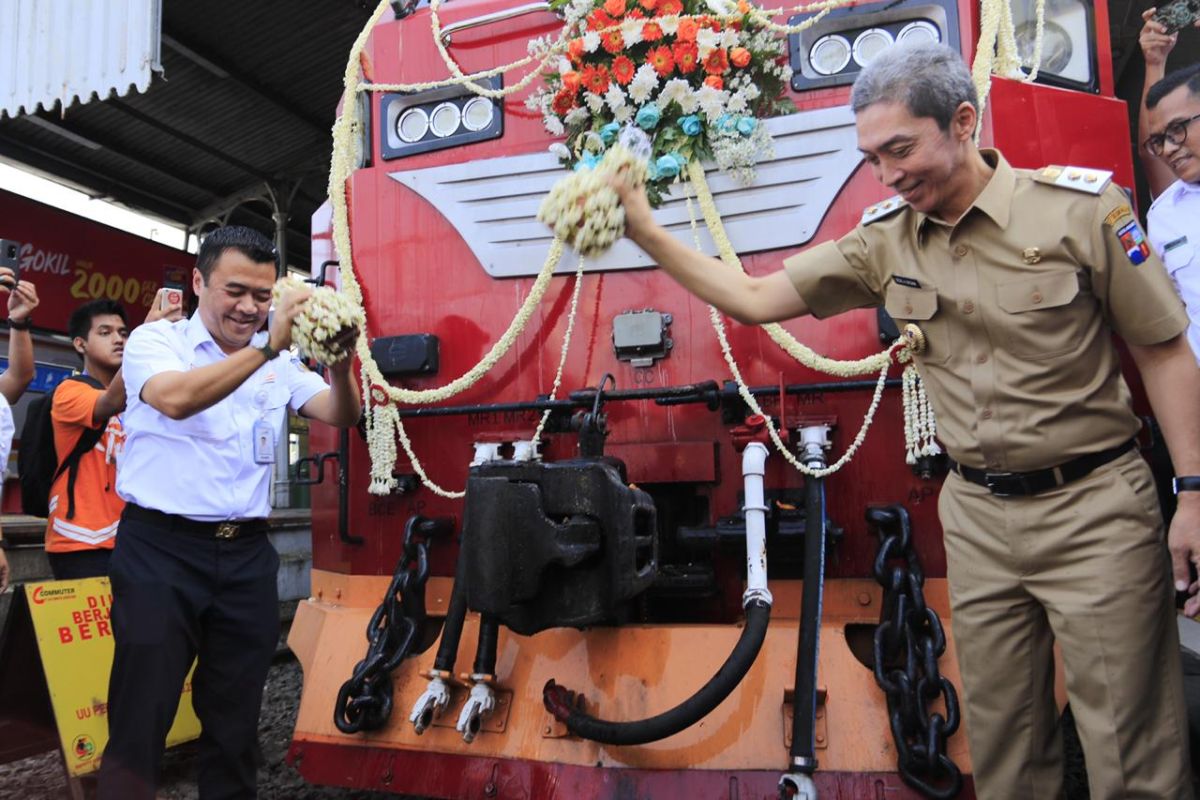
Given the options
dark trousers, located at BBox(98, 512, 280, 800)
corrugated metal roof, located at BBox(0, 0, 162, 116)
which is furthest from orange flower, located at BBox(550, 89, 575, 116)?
corrugated metal roof, located at BBox(0, 0, 162, 116)

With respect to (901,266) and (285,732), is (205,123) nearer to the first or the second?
(285,732)

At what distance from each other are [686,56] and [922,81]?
1.04m

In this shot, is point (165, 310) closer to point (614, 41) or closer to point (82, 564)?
point (82, 564)

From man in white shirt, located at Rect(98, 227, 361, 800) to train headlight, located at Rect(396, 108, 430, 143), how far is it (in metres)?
0.75

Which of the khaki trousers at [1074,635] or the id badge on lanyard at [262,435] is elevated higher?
the id badge on lanyard at [262,435]

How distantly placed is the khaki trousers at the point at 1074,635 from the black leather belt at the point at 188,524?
6.11 ft

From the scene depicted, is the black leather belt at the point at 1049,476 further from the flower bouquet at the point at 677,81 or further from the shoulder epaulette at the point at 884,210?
the flower bouquet at the point at 677,81

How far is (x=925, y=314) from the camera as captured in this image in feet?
6.06

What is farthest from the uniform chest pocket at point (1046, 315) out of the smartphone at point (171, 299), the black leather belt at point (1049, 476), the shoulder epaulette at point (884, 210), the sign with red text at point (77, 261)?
the sign with red text at point (77, 261)

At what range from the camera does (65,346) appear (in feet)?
30.1

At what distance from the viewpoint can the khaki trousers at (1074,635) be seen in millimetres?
1612

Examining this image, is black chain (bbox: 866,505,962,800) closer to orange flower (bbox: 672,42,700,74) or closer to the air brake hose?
the air brake hose

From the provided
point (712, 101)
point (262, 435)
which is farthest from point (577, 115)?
point (262, 435)

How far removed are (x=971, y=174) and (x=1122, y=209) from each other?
29cm
